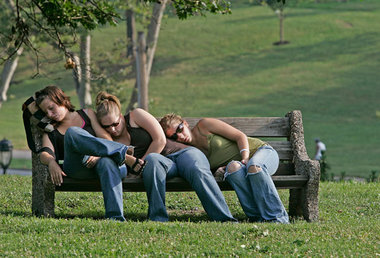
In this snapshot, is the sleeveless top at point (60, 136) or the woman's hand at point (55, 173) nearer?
the woman's hand at point (55, 173)

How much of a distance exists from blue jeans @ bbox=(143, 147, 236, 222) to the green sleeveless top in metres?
0.44

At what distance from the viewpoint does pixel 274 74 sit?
45.9 m

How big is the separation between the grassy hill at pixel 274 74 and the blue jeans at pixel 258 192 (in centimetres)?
1721

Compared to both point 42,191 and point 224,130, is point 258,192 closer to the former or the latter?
point 224,130

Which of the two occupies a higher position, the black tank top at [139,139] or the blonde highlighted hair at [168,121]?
the blonde highlighted hair at [168,121]

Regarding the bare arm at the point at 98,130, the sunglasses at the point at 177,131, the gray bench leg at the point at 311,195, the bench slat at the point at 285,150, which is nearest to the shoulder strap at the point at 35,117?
the bare arm at the point at 98,130

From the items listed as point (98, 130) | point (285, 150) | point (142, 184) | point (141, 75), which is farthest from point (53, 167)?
point (141, 75)

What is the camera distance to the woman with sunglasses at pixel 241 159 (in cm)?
652

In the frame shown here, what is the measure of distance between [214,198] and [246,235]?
980 mm

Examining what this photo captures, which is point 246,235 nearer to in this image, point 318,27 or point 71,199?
point 71,199

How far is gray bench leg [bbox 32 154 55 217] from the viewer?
22.2 ft

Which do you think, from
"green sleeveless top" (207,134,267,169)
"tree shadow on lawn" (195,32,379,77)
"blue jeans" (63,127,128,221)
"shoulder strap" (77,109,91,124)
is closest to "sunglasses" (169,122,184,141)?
"green sleeveless top" (207,134,267,169)

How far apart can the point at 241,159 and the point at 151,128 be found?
3.28ft

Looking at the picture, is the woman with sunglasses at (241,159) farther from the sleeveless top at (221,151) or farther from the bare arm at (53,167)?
the bare arm at (53,167)
